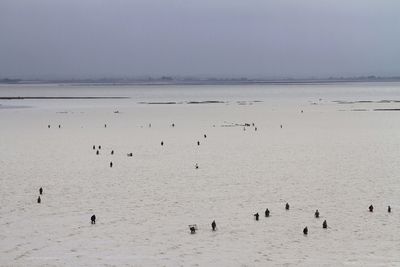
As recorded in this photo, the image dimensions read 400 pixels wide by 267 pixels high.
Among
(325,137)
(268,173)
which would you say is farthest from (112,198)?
(325,137)

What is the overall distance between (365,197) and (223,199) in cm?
416

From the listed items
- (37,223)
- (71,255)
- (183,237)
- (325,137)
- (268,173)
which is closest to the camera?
(71,255)

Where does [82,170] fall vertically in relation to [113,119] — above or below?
below

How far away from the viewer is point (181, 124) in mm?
46156

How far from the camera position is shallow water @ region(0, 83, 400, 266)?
43.8ft

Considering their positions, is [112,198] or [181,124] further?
[181,124]

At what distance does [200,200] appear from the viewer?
60.7ft

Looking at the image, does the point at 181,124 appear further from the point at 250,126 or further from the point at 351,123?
the point at 351,123

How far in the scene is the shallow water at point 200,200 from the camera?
1336cm

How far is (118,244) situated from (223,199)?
533 cm

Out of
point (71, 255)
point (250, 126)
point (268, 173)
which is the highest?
point (250, 126)

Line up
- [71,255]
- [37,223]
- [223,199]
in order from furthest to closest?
[223,199], [37,223], [71,255]

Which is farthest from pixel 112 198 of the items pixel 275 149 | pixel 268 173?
pixel 275 149

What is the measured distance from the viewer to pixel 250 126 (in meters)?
44.2
